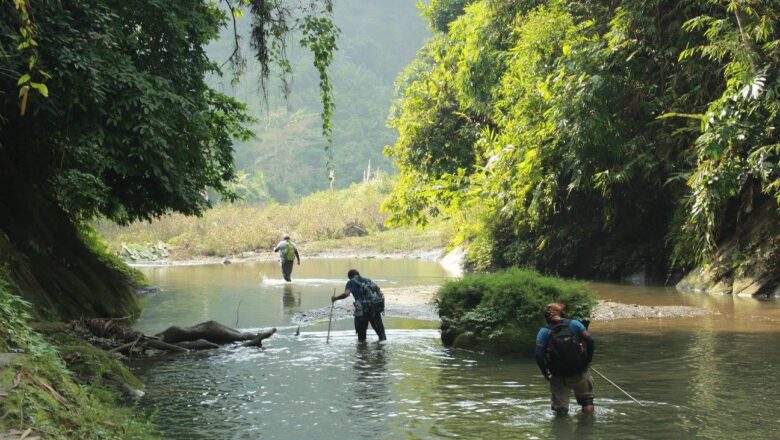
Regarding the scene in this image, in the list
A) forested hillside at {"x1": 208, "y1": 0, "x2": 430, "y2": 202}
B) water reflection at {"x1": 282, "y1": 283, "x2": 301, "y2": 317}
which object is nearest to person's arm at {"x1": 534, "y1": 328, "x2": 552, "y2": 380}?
water reflection at {"x1": 282, "y1": 283, "x2": 301, "y2": 317}

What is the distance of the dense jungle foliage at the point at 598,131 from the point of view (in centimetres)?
1898

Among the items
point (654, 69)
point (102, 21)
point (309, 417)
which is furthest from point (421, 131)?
point (309, 417)

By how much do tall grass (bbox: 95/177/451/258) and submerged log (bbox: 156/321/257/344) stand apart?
3102cm

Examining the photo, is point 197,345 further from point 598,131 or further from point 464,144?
point 464,144

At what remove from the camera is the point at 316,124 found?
100375 mm

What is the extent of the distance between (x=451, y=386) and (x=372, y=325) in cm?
466

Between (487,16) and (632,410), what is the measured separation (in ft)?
73.6

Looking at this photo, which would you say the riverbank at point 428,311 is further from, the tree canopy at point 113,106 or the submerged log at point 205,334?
the tree canopy at point 113,106

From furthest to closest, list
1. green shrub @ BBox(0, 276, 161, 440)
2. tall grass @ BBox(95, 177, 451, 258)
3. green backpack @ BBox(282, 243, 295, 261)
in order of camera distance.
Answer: tall grass @ BBox(95, 177, 451, 258) < green backpack @ BBox(282, 243, 295, 261) < green shrub @ BBox(0, 276, 161, 440)

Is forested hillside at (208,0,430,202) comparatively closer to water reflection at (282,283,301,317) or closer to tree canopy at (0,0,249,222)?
water reflection at (282,283,301,317)

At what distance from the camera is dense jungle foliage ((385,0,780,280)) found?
62.3 feet

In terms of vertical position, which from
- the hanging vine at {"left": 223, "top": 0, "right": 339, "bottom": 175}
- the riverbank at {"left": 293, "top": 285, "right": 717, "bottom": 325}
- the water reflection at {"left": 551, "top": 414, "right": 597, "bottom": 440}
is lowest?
the water reflection at {"left": 551, "top": 414, "right": 597, "bottom": 440}

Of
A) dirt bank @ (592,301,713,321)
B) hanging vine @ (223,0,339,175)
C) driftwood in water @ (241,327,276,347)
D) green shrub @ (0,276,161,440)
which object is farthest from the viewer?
dirt bank @ (592,301,713,321)

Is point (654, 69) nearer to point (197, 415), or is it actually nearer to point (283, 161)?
point (197, 415)
